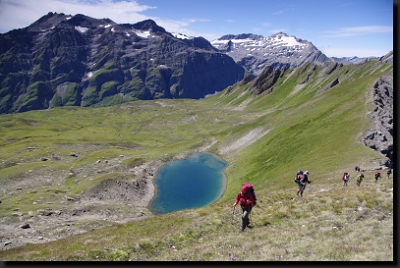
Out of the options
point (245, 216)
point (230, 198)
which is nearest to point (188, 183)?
point (230, 198)

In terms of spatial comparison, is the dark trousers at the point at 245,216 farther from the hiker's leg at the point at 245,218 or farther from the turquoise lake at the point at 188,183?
the turquoise lake at the point at 188,183

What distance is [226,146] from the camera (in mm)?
131500

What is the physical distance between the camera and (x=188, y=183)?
9750 centimetres

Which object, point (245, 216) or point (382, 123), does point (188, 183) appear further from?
point (245, 216)

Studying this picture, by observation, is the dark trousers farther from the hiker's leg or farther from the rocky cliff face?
the rocky cliff face

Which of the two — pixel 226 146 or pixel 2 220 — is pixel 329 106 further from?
pixel 2 220

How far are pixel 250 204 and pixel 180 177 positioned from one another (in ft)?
256

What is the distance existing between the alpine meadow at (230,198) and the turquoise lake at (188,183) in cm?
364

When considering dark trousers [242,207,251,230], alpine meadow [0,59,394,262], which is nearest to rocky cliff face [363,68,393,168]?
alpine meadow [0,59,394,262]

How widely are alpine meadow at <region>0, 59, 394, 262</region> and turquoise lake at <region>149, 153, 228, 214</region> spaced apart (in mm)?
3640

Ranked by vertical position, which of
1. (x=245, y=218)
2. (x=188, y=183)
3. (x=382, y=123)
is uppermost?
(x=382, y=123)

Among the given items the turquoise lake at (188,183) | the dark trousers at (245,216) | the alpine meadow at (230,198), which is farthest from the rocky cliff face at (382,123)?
the turquoise lake at (188,183)

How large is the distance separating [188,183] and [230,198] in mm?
24587

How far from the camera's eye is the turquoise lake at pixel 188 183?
271 feet
